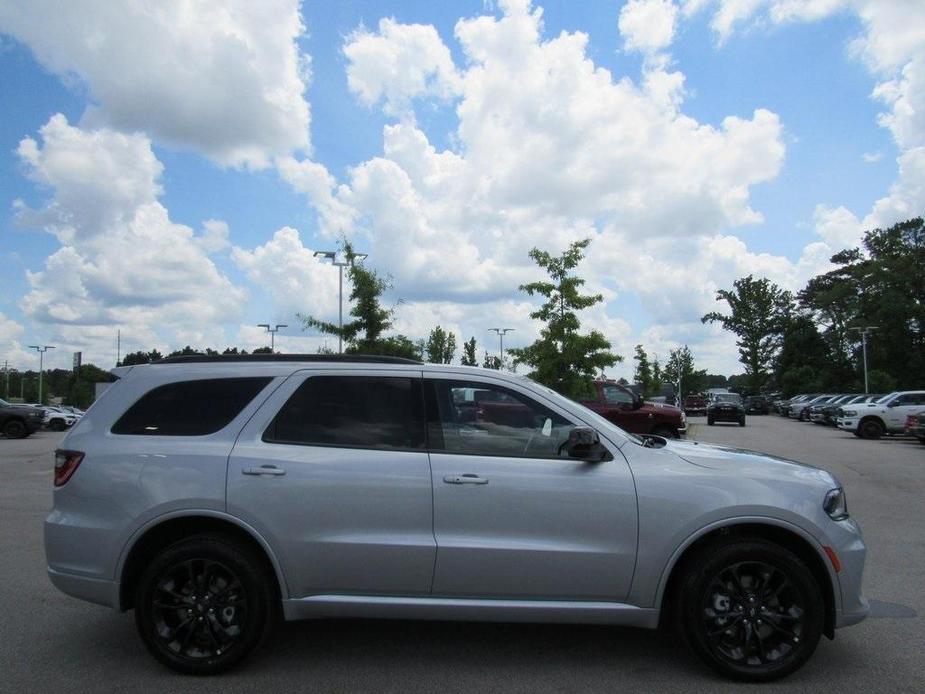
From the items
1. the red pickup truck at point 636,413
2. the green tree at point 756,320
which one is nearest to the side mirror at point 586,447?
the red pickup truck at point 636,413

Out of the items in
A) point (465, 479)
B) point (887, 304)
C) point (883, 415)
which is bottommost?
point (465, 479)

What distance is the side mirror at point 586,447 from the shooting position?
4219mm

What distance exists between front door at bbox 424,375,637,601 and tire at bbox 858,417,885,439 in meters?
26.4

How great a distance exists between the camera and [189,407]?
4.58 meters

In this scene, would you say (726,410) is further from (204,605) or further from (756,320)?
(756,320)

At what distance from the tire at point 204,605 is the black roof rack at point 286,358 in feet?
3.56

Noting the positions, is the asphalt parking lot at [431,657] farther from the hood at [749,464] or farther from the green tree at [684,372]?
the green tree at [684,372]

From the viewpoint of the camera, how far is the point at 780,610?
422cm

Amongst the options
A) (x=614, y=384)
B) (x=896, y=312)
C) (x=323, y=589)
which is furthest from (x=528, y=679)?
(x=896, y=312)

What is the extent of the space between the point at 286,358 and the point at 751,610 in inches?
119

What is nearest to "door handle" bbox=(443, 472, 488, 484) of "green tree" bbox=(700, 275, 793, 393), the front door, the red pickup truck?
the front door

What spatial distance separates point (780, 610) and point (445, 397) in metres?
2.17

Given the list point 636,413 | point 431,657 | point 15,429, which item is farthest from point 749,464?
point 15,429

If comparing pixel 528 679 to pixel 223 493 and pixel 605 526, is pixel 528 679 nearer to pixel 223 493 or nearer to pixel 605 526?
pixel 605 526
